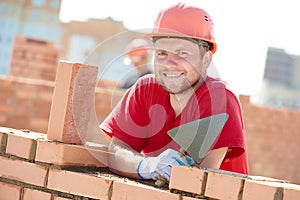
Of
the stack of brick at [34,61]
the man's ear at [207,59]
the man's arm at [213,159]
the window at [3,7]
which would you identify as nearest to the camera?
the man's arm at [213,159]

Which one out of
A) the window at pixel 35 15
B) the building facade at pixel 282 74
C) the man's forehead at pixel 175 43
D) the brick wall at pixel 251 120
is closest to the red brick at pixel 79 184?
the man's forehead at pixel 175 43

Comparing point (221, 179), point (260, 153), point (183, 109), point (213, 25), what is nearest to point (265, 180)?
point (221, 179)

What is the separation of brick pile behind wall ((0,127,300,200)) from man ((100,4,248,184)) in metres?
0.10

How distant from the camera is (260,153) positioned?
10180mm

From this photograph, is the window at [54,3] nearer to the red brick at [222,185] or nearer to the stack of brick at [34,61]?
the stack of brick at [34,61]

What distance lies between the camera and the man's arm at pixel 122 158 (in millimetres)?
2744

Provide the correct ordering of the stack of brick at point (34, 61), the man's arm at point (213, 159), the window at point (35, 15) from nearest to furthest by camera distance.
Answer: the man's arm at point (213, 159), the stack of brick at point (34, 61), the window at point (35, 15)

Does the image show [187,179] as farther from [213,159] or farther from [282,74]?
[282,74]

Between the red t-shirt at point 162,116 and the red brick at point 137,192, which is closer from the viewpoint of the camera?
the red brick at point 137,192

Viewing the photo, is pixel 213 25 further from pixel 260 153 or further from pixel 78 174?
pixel 260 153

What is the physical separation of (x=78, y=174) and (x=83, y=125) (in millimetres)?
290

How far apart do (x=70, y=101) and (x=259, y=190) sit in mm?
912

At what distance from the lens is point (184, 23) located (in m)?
2.81

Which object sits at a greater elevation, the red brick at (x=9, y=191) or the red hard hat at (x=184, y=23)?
the red hard hat at (x=184, y=23)
